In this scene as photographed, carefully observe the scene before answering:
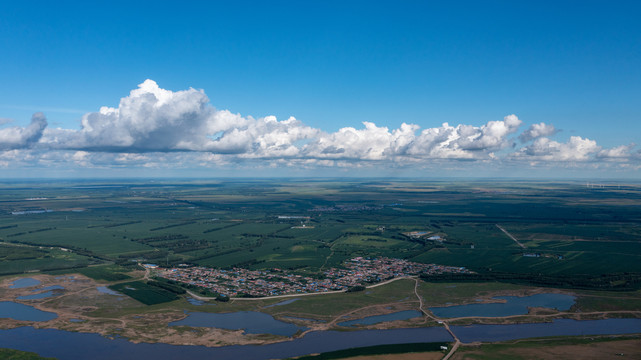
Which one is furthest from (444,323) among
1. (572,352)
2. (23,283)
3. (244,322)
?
(23,283)

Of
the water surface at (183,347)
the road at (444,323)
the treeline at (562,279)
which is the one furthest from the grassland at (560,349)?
the treeline at (562,279)

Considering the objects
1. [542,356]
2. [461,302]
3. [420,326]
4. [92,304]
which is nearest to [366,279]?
[461,302]

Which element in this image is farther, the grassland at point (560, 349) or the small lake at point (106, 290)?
the small lake at point (106, 290)

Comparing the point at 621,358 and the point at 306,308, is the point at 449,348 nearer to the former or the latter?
the point at 621,358

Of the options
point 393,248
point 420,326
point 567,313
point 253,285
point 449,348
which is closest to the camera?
point 449,348

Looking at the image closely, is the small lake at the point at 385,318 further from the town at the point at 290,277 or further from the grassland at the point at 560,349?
the town at the point at 290,277

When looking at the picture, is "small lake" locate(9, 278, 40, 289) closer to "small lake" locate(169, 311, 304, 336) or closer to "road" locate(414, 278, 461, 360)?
"small lake" locate(169, 311, 304, 336)

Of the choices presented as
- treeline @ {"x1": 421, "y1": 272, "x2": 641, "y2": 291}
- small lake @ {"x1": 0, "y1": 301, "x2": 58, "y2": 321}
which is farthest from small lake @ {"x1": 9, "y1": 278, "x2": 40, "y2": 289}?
treeline @ {"x1": 421, "y1": 272, "x2": 641, "y2": 291}
